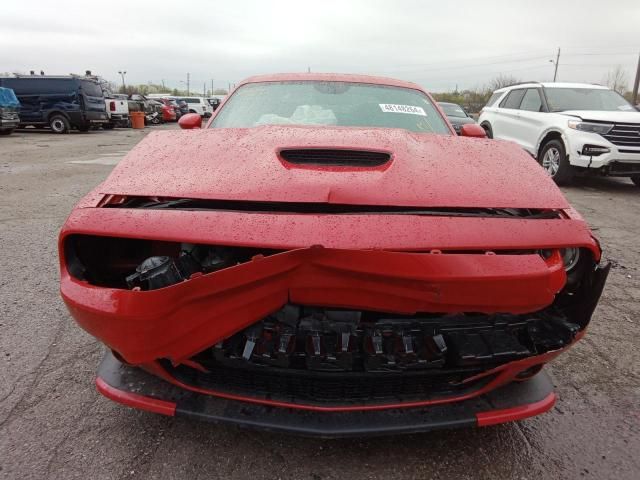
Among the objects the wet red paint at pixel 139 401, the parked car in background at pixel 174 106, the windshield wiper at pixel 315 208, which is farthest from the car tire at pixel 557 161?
the parked car in background at pixel 174 106

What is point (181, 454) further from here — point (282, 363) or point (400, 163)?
point (400, 163)

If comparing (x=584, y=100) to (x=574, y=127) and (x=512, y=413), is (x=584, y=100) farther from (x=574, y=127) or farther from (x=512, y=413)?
(x=512, y=413)

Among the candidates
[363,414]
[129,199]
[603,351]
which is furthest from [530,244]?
[603,351]

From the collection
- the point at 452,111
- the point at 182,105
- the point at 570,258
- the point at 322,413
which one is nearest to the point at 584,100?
the point at 452,111

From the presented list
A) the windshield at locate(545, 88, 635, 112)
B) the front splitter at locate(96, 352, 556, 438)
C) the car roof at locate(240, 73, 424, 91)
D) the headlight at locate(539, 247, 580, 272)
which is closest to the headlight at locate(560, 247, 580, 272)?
the headlight at locate(539, 247, 580, 272)

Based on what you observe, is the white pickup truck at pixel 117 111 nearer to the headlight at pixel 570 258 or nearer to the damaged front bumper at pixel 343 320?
the damaged front bumper at pixel 343 320

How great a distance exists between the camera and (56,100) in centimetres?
1755

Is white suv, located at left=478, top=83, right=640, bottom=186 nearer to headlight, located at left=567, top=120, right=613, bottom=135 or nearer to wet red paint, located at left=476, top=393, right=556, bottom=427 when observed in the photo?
headlight, located at left=567, top=120, right=613, bottom=135

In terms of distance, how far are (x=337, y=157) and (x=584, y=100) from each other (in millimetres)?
8089

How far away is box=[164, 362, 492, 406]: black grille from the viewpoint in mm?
1652

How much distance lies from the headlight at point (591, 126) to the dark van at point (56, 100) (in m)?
16.8

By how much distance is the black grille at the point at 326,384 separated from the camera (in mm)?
1652

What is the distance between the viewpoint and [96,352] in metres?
2.53

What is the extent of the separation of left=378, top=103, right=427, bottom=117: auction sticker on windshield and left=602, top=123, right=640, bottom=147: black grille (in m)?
5.56
